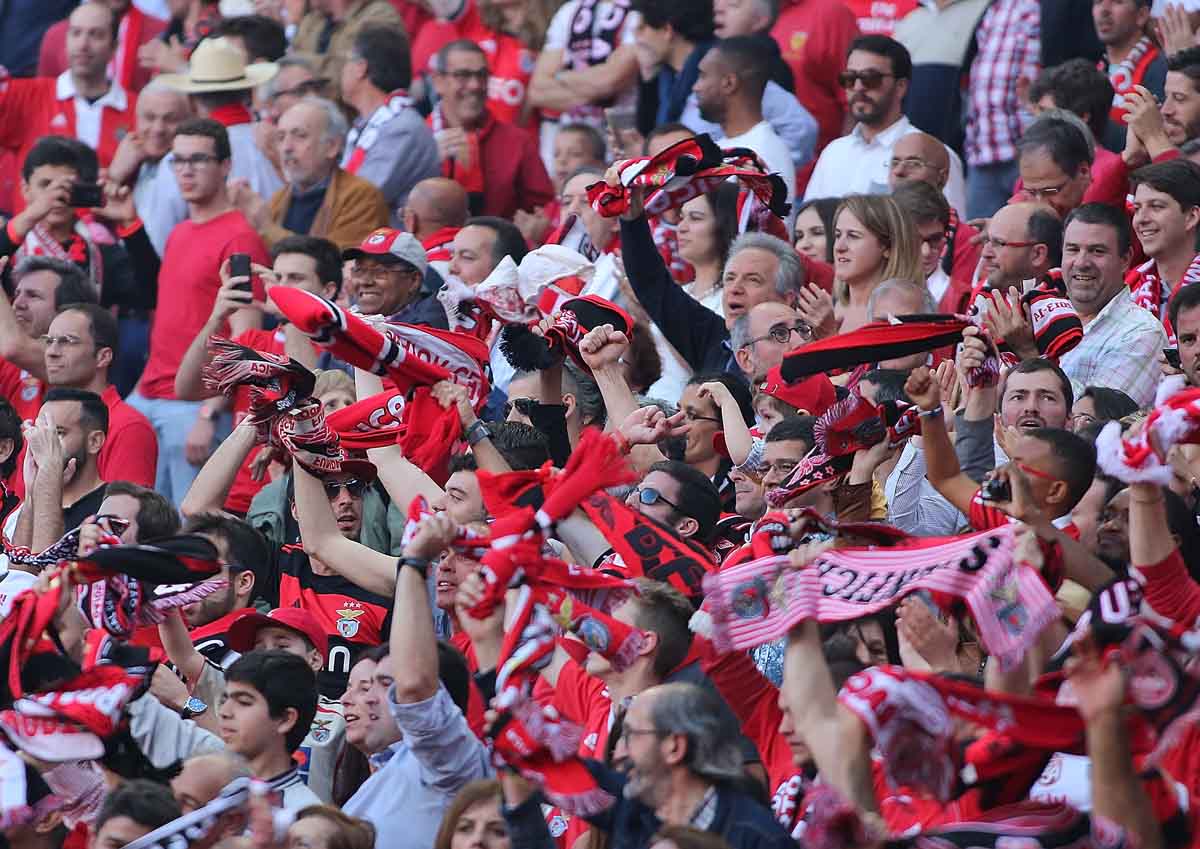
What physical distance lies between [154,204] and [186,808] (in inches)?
239

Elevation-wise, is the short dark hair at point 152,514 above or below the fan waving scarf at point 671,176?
below

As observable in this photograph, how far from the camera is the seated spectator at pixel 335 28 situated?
13.2m

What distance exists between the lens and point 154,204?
1192 cm

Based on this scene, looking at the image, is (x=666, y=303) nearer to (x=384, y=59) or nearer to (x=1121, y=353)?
(x=1121, y=353)

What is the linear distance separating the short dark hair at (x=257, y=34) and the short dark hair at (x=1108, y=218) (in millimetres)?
6106

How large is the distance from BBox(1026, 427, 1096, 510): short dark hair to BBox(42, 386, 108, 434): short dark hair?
13.8 feet

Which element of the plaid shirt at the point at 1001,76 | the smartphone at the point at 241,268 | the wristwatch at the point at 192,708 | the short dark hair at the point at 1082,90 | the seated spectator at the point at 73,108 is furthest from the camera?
the seated spectator at the point at 73,108

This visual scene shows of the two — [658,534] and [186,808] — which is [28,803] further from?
[658,534]

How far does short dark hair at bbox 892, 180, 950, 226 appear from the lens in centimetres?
947

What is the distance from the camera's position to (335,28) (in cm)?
1390

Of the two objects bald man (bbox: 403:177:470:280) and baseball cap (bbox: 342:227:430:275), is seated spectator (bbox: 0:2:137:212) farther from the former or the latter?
baseball cap (bbox: 342:227:430:275)

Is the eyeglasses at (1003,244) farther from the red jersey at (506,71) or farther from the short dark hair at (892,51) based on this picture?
the red jersey at (506,71)

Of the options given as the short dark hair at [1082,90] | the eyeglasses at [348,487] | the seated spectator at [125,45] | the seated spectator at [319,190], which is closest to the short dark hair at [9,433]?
the eyeglasses at [348,487]

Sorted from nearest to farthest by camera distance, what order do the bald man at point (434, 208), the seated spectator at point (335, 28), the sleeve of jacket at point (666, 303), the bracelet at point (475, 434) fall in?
the bracelet at point (475, 434)
the sleeve of jacket at point (666, 303)
the bald man at point (434, 208)
the seated spectator at point (335, 28)
